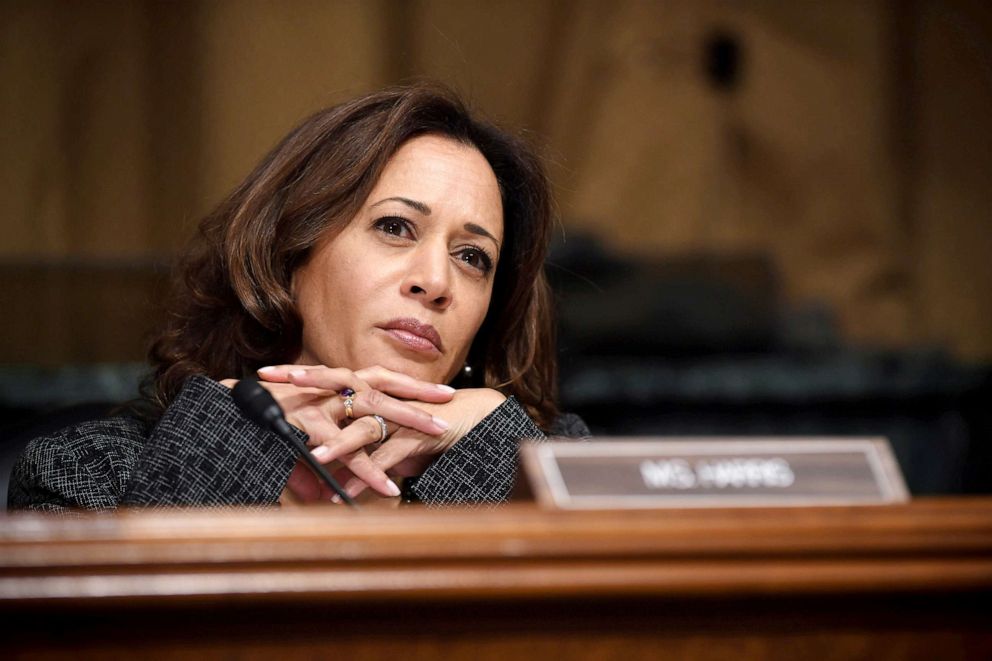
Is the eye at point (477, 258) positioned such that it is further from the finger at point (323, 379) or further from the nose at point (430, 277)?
the finger at point (323, 379)

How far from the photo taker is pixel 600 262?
6.87 ft

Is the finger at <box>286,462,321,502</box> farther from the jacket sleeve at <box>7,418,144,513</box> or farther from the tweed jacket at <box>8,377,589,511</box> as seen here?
the jacket sleeve at <box>7,418,144,513</box>

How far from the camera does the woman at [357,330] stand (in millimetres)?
1005

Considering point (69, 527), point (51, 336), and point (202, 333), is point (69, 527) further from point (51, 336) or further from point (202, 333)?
point (51, 336)

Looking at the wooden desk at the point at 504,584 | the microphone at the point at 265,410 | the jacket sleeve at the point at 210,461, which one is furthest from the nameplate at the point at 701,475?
the jacket sleeve at the point at 210,461

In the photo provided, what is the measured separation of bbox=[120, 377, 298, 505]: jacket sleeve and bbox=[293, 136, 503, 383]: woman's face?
0.22 metres

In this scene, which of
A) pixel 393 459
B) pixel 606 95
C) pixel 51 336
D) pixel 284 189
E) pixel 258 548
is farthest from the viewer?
pixel 606 95

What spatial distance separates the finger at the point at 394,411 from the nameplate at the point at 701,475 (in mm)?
483

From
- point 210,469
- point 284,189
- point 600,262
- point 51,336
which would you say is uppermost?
point 284,189

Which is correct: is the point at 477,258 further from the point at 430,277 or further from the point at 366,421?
the point at 366,421

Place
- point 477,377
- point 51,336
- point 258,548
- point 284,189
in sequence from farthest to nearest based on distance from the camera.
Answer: point 51,336, point 477,377, point 284,189, point 258,548

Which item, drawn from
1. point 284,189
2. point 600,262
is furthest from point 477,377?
point 600,262

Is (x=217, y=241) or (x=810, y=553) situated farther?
(x=217, y=241)

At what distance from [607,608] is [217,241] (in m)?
0.91
